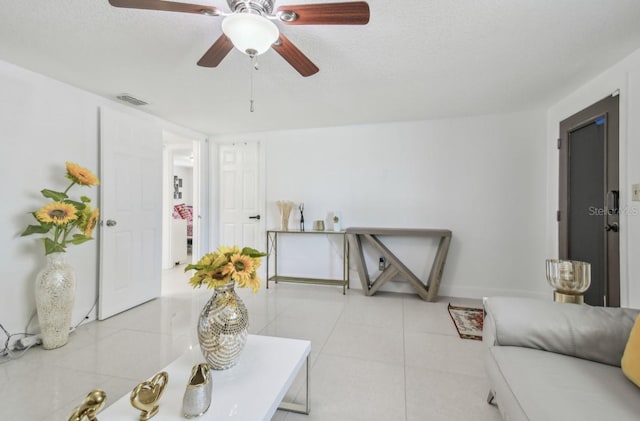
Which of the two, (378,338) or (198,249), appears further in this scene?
Result: (198,249)

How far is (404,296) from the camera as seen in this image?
3.41 meters

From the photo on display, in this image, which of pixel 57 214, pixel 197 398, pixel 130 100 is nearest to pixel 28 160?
pixel 57 214

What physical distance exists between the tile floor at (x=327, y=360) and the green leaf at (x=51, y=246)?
0.75 m

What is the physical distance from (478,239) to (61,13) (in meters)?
4.09

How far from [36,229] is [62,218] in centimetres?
24

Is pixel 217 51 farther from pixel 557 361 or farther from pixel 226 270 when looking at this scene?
pixel 557 361

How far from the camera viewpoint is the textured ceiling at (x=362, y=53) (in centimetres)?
154

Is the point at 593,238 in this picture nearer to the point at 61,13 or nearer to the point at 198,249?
the point at 61,13

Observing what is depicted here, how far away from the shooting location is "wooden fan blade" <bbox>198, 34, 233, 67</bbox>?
1436mm

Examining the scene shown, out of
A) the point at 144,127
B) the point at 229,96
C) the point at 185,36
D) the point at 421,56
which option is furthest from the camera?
the point at 144,127

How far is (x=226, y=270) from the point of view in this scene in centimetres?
118

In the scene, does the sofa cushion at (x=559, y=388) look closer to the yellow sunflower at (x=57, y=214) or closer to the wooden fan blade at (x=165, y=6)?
the wooden fan blade at (x=165, y=6)

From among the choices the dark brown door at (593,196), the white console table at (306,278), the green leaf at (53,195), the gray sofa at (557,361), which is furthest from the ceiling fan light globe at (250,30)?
the dark brown door at (593,196)

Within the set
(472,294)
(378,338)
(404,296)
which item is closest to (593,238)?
(472,294)
